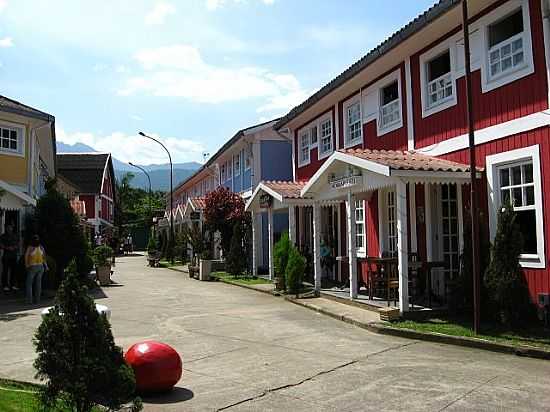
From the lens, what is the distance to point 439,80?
1209cm

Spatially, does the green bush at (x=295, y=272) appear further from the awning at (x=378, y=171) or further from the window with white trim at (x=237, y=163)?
the window with white trim at (x=237, y=163)

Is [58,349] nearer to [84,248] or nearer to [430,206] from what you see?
[430,206]

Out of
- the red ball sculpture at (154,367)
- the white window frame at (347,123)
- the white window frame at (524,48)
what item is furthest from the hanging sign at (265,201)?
the red ball sculpture at (154,367)

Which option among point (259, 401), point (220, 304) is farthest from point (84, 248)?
point (259, 401)

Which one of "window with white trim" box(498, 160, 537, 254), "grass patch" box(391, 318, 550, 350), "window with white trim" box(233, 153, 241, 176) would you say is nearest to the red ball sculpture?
"grass patch" box(391, 318, 550, 350)

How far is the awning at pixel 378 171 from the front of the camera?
→ 34.0 feet

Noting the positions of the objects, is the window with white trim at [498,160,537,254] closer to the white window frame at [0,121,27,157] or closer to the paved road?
the paved road

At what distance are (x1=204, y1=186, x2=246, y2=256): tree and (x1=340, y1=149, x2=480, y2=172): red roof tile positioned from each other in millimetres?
11601

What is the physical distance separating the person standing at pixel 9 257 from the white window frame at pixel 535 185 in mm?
12326

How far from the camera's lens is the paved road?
19.4 feet

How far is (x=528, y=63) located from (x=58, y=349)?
840 cm

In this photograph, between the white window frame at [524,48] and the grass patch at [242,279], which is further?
the grass patch at [242,279]

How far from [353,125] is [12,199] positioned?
380 inches

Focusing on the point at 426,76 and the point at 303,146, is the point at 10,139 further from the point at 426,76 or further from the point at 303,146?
the point at 426,76
